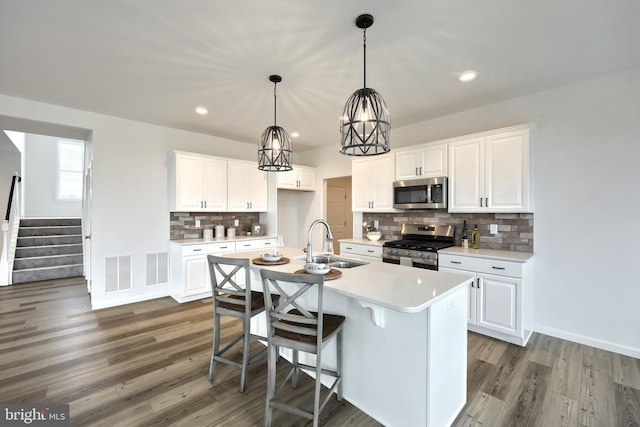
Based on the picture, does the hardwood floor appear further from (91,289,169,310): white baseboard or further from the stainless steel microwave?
the stainless steel microwave

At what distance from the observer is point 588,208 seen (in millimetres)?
3014

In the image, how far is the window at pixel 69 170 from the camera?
7.99 meters

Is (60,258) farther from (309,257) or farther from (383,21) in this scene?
(383,21)

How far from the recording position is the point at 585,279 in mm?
3035

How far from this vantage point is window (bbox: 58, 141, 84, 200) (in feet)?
26.2

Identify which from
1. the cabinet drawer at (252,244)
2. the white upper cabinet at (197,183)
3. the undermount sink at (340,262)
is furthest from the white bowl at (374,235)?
the white upper cabinet at (197,183)

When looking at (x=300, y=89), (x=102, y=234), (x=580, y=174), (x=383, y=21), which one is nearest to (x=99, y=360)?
(x=102, y=234)

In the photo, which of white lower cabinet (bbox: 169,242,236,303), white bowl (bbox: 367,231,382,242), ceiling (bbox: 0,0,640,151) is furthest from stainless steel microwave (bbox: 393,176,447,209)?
white lower cabinet (bbox: 169,242,236,303)

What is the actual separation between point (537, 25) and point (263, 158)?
251 cm

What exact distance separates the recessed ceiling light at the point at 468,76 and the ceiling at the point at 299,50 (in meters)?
0.06

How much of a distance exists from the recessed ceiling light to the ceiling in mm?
62

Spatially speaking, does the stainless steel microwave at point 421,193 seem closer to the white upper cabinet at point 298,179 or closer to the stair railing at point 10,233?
the white upper cabinet at point 298,179

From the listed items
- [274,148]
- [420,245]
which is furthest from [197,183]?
[420,245]

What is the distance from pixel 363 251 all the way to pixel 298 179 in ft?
7.33
